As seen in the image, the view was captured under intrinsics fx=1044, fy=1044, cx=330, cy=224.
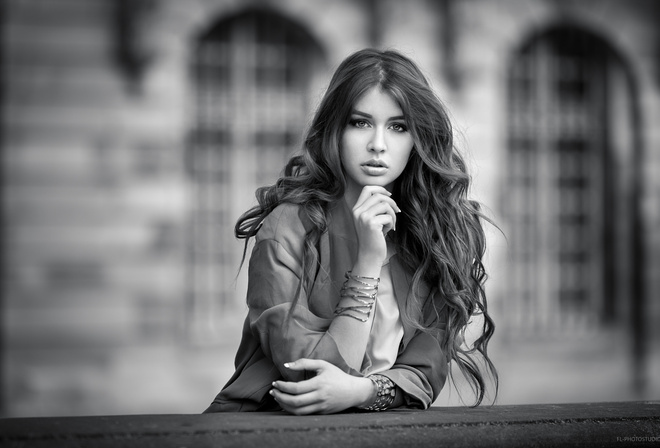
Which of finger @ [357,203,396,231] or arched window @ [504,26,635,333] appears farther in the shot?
arched window @ [504,26,635,333]

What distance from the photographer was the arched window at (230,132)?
363 inches

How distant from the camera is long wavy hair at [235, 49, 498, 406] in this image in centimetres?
246

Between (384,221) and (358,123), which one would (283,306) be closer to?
(384,221)

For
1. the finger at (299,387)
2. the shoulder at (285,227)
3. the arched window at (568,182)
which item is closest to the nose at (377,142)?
the shoulder at (285,227)

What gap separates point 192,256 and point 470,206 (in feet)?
22.3

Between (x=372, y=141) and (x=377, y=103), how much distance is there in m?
0.09

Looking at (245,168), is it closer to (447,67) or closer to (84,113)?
(84,113)

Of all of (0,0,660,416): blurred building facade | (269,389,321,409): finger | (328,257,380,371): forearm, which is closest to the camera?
(269,389,321,409): finger

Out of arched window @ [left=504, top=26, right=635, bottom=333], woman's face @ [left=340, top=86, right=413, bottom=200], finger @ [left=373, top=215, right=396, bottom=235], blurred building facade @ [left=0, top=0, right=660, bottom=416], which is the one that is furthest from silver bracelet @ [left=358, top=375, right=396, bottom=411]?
arched window @ [left=504, top=26, right=635, bottom=333]

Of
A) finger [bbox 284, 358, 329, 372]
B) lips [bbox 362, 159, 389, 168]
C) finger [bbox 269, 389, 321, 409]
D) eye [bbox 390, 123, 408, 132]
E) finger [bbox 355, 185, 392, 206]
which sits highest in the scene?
→ eye [bbox 390, 123, 408, 132]

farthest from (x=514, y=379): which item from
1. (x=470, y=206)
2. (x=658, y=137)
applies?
(x=470, y=206)

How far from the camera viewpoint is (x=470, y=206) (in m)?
2.64

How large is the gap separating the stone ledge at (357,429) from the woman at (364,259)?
0.14 meters

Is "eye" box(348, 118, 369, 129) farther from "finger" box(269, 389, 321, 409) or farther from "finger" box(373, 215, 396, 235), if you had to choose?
"finger" box(269, 389, 321, 409)
